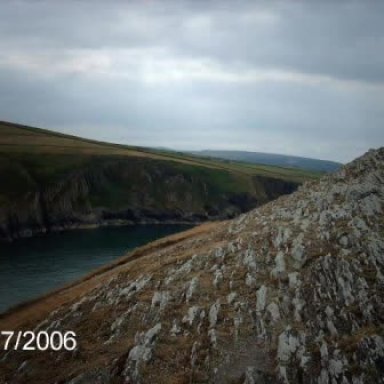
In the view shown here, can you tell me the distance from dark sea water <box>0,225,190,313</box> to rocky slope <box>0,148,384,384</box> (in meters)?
43.8

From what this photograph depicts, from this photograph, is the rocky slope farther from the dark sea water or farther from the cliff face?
the cliff face

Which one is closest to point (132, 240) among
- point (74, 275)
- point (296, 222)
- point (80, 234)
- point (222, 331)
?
point (80, 234)

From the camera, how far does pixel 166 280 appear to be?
4284cm

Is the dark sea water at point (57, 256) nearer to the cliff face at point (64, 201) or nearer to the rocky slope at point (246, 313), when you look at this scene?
the cliff face at point (64, 201)

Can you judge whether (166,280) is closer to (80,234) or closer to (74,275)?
(74,275)

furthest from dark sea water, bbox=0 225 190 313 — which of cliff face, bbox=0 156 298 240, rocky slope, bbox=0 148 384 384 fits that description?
rocky slope, bbox=0 148 384 384

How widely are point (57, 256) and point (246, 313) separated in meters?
96.9

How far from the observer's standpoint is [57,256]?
123750 mm

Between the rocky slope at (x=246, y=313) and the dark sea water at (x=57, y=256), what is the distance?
43.8m

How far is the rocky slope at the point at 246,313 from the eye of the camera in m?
31.8

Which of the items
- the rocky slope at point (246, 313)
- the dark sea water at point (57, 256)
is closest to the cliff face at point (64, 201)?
the dark sea water at point (57, 256)

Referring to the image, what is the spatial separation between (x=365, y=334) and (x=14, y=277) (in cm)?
8414

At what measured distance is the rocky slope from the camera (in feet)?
104

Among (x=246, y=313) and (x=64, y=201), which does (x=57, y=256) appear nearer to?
(x=64, y=201)
